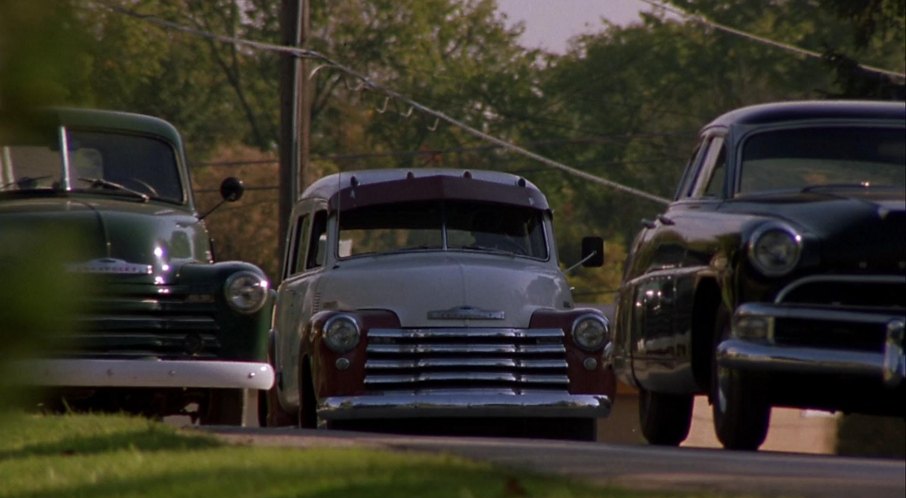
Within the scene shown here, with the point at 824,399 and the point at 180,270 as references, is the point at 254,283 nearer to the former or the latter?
the point at 180,270

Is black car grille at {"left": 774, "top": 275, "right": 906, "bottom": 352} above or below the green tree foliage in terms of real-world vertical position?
above

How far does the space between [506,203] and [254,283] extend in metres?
1.93

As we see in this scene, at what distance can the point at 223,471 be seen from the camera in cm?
840

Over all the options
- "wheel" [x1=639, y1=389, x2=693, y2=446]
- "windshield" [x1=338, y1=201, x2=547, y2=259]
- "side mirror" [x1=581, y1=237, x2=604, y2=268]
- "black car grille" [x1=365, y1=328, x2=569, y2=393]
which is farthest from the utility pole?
"wheel" [x1=639, y1=389, x2=693, y2=446]

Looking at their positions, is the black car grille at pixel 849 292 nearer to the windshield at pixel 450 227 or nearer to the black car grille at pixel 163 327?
the windshield at pixel 450 227

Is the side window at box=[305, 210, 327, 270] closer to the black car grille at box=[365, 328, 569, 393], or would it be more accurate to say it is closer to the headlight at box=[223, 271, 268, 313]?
the headlight at box=[223, 271, 268, 313]

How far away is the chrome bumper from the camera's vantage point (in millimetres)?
13062

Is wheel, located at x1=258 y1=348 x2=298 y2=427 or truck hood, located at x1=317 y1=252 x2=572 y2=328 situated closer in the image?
truck hood, located at x1=317 y1=252 x2=572 y2=328

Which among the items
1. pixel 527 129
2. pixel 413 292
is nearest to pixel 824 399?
pixel 413 292

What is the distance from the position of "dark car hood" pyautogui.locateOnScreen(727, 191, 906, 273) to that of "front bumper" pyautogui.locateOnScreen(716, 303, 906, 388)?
287 millimetres

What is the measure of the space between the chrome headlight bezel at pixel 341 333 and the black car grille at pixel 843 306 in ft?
13.3

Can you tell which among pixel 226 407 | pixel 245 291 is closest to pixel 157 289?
pixel 245 291

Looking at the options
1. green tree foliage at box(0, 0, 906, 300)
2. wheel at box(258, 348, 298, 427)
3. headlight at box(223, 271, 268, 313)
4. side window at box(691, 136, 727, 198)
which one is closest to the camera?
side window at box(691, 136, 727, 198)

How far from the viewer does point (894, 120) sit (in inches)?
443
